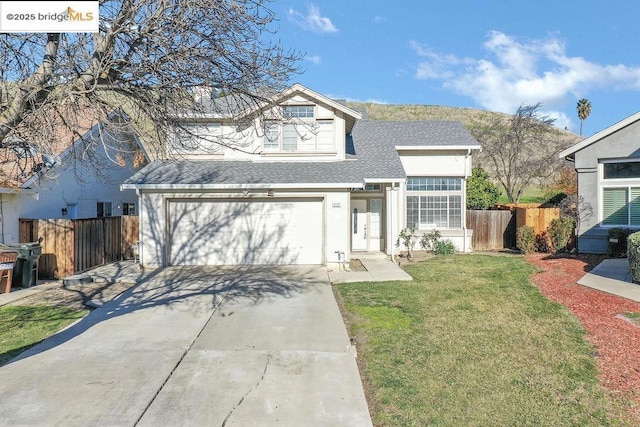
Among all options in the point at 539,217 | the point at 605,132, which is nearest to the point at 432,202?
the point at 539,217

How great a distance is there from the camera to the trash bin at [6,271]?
9.64 metres

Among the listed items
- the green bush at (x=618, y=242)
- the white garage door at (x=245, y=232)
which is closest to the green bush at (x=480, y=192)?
the green bush at (x=618, y=242)

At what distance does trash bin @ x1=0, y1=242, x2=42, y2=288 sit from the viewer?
10.3 metres

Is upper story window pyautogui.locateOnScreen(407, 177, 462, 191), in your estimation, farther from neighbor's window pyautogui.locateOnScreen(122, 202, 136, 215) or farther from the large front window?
neighbor's window pyautogui.locateOnScreen(122, 202, 136, 215)

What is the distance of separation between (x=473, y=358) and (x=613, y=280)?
19.1 ft

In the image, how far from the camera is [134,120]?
19.4 ft

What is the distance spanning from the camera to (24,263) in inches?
407

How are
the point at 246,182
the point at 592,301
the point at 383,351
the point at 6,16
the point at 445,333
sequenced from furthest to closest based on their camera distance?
the point at 246,182 → the point at 592,301 → the point at 445,333 → the point at 383,351 → the point at 6,16

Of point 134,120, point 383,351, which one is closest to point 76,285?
point 134,120

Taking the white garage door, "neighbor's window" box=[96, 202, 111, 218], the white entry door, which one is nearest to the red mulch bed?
the white entry door

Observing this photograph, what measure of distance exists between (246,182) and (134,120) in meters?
6.95

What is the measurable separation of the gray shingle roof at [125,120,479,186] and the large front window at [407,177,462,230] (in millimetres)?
1555

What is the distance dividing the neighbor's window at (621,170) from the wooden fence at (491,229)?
425 centimetres

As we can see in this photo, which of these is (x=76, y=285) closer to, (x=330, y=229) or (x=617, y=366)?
(x=330, y=229)
